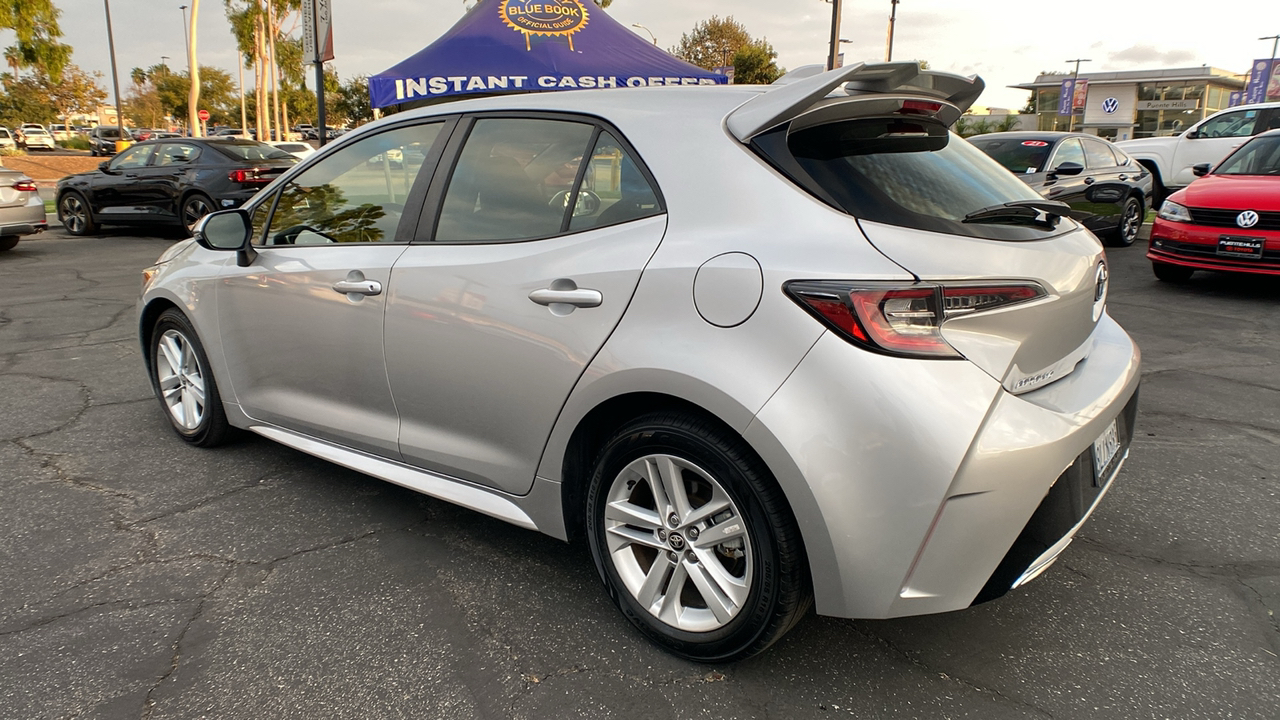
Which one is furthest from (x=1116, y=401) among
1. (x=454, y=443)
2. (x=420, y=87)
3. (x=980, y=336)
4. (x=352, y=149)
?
(x=420, y=87)

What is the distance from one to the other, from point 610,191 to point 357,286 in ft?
3.41

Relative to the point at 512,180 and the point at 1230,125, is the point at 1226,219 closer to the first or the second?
the point at 512,180

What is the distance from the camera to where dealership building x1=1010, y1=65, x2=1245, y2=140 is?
2425 inches

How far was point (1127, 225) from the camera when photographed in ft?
38.4

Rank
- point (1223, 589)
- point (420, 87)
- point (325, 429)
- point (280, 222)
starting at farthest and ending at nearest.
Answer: point (420, 87) < point (280, 222) < point (325, 429) < point (1223, 589)

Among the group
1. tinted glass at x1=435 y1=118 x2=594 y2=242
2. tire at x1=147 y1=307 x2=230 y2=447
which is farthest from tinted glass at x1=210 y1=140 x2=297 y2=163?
tinted glass at x1=435 y1=118 x2=594 y2=242

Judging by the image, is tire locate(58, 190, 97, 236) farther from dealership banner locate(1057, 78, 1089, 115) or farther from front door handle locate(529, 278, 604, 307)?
dealership banner locate(1057, 78, 1089, 115)

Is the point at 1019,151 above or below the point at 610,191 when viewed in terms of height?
above

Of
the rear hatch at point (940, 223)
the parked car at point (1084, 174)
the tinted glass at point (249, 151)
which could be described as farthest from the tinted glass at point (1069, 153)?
the tinted glass at point (249, 151)

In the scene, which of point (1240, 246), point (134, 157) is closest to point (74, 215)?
point (134, 157)

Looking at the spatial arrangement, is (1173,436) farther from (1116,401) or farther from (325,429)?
(325,429)

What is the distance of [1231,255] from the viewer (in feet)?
24.6

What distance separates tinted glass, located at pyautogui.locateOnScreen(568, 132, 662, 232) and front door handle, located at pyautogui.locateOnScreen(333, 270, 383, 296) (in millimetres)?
809

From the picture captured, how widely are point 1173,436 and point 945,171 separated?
2599 mm
